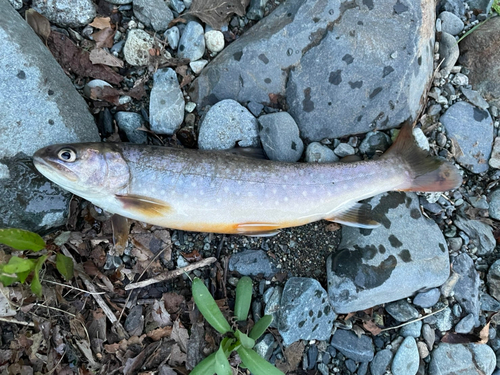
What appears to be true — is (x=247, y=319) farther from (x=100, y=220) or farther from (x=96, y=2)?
(x=96, y=2)

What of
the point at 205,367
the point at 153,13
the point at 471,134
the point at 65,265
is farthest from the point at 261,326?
the point at 153,13

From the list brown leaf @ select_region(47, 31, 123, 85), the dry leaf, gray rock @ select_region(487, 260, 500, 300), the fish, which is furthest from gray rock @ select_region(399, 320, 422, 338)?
the dry leaf

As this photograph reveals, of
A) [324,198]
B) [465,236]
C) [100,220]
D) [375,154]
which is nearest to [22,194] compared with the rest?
[100,220]

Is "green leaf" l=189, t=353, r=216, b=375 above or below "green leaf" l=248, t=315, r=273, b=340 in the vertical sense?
below

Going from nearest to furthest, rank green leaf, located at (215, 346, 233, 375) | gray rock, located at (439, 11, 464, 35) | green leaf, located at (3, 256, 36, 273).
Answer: green leaf, located at (3, 256, 36, 273) < green leaf, located at (215, 346, 233, 375) < gray rock, located at (439, 11, 464, 35)

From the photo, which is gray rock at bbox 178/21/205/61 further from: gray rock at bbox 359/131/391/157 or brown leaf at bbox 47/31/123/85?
gray rock at bbox 359/131/391/157

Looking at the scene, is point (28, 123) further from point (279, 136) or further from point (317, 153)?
point (317, 153)

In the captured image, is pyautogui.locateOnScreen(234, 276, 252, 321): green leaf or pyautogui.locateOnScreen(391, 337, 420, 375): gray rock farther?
pyautogui.locateOnScreen(391, 337, 420, 375): gray rock

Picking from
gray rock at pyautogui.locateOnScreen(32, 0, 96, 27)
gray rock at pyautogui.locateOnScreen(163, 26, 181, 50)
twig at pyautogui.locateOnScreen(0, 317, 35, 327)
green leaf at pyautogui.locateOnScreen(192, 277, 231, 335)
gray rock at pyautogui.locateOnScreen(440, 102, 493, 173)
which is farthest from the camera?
gray rock at pyautogui.locateOnScreen(440, 102, 493, 173)
